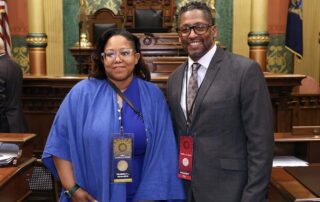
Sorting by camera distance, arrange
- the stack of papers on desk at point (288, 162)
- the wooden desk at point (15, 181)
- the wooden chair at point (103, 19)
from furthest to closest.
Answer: the wooden chair at point (103, 19) → the stack of papers on desk at point (288, 162) → the wooden desk at point (15, 181)

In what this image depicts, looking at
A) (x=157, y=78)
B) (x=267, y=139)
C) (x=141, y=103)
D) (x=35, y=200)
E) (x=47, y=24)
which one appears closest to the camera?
→ (x=267, y=139)

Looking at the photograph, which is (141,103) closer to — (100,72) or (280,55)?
(100,72)

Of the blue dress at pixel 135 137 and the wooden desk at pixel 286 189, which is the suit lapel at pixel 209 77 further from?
the wooden desk at pixel 286 189

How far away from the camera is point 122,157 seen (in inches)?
73.5

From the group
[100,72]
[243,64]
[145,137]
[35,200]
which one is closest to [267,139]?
A: [243,64]

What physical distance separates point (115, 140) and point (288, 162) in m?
1.35

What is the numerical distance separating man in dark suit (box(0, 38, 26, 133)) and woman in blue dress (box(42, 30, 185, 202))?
82.0 inches

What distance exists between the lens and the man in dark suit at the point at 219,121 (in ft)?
6.00

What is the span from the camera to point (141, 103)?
6.56 ft

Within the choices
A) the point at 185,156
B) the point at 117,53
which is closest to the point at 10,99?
the point at 117,53

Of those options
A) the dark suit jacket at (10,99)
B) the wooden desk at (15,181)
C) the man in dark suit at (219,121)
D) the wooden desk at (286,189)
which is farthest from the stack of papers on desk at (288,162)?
the dark suit jacket at (10,99)

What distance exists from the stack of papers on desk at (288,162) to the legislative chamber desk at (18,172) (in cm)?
156

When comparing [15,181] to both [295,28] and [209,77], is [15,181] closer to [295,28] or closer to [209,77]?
[209,77]

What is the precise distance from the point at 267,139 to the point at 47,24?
713 cm
